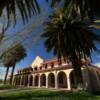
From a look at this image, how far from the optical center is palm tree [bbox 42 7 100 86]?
23.1 m

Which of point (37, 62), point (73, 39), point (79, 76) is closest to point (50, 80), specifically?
point (37, 62)

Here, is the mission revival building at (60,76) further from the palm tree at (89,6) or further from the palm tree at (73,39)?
the palm tree at (89,6)

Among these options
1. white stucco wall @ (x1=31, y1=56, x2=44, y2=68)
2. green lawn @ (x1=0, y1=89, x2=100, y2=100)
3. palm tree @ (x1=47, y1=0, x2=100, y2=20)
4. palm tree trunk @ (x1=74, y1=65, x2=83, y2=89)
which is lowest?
green lawn @ (x1=0, y1=89, x2=100, y2=100)

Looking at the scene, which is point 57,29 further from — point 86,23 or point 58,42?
point 86,23

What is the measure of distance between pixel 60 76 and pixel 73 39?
16.5 m

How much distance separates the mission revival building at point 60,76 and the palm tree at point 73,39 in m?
2.79

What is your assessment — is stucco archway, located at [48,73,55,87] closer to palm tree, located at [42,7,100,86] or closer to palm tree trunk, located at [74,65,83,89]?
palm tree, located at [42,7,100,86]

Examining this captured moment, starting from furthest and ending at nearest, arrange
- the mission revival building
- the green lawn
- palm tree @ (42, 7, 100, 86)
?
the mission revival building → palm tree @ (42, 7, 100, 86) → the green lawn

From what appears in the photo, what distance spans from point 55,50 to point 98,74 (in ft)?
51.4

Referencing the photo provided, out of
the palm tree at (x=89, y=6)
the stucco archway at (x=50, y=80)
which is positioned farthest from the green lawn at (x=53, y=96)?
the stucco archway at (x=50, y=80)

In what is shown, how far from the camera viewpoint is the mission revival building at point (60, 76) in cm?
2908

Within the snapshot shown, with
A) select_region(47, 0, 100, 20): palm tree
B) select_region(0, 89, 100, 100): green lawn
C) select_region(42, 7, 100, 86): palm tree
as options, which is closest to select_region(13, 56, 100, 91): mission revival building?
select_region(42, 7, 100, 86): palm tree

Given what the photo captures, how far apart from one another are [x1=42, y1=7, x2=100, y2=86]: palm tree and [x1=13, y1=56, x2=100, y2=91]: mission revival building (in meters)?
2.79

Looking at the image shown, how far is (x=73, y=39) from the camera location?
22875 millimetres
